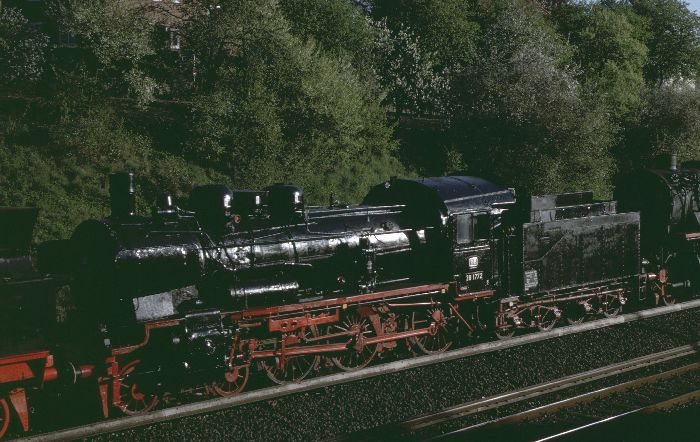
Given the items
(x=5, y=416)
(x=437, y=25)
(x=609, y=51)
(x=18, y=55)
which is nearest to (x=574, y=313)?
(x=5, y=416)

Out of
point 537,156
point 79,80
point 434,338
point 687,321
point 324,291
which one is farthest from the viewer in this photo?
point 537,156

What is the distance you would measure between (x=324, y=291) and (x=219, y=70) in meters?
13.7

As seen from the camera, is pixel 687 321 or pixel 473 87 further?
pixel 473 87

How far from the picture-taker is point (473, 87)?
28875 mm

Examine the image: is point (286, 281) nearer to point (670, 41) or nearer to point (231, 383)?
Result: point (231, 383)

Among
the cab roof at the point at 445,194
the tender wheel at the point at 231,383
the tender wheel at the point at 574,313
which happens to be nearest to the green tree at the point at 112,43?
the cab roof at the point at 445,194

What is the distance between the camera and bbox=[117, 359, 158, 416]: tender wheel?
9070mm

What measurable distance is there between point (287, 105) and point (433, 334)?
13.1 metres

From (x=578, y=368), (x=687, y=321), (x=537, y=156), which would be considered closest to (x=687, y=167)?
(x=687, y=321)

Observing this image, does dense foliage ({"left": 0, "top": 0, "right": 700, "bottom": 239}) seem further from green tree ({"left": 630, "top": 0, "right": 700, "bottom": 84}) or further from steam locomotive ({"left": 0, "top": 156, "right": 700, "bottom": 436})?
green tree ({"left": 630, "top": 0, "right": 700, "bottom": 84})

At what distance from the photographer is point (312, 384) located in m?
10.3

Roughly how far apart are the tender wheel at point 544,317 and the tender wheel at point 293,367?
5.23 metres

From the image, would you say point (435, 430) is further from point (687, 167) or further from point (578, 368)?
point (687, 167)

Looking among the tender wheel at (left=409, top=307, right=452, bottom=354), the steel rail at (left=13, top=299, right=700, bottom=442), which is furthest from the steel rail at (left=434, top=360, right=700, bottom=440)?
the tender wheel at (left=409, top=307, right=452, bottom=354)
